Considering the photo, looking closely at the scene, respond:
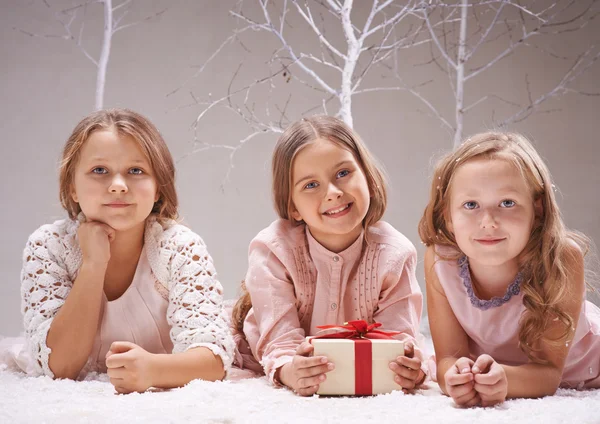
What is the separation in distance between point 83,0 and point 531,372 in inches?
103

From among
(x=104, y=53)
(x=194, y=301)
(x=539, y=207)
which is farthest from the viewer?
(x=104, y=53)

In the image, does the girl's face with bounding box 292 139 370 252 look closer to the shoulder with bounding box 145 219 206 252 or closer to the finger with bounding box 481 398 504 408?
the shoulder with bounding box 145 219 206 252

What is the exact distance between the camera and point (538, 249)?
6.31 feet

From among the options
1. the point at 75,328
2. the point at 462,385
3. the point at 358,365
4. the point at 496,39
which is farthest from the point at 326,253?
the point at 496,39

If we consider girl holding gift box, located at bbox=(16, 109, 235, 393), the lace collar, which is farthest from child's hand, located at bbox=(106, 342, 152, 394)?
the lace collar

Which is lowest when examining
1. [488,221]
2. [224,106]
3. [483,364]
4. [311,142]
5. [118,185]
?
[483,364]

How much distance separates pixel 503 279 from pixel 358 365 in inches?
20.0

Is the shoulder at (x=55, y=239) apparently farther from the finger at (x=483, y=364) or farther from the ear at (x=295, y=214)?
the finger at (x=483, y=364)

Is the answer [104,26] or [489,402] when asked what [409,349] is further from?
[104,26]

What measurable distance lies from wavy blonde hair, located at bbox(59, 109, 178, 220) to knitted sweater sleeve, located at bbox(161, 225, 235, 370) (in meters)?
0.19

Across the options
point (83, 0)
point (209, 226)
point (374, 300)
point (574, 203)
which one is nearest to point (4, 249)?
point (209, 226)

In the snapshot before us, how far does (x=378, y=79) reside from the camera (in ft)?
11.6

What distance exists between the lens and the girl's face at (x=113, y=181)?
2.15 m

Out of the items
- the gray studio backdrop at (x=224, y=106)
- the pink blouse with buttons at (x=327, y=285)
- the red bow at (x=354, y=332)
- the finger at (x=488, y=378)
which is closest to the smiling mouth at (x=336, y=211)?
the pink blouse with buttons at (x=327, y=285)
